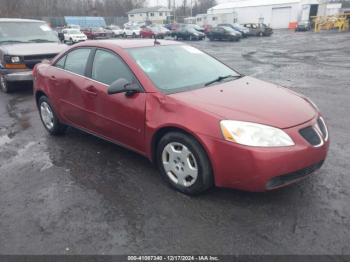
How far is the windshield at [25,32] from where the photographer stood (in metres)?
8.98

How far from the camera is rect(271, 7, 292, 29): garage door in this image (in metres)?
53.3

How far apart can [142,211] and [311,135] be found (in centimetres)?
180

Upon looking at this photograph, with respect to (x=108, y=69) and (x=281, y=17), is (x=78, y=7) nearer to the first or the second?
(x=281, y=17)

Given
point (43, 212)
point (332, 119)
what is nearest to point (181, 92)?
point (43, 212)

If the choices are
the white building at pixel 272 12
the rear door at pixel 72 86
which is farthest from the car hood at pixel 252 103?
the white building at pixel 272 12

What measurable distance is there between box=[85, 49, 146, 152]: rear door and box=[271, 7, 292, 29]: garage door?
5590 centimetres

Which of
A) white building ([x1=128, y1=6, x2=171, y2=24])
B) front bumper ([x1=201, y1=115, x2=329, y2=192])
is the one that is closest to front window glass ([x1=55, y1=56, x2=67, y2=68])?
front bumper ([x1=201, y1=115, x2=329, y2=192])

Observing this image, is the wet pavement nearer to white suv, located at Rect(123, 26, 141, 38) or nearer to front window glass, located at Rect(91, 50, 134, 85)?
front window glass, located at Rect(91, 50, 134, 85)

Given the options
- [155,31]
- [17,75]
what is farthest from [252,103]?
[155,31]

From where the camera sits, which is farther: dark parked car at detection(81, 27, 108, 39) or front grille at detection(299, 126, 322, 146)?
dark parked car at detection(81, 27, 108, 39)

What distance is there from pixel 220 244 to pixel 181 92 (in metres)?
1.62

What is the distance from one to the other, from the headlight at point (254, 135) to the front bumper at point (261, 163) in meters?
0.05

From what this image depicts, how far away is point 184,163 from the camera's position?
3.28 metres

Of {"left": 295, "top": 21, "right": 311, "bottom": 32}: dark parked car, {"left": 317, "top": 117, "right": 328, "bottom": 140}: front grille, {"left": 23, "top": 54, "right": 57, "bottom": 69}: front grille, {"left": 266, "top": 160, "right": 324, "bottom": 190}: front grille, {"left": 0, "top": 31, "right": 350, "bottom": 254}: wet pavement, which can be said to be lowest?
{"left": 0, "top": 31, "right": 350, "bottom": 254}: wet pavement
